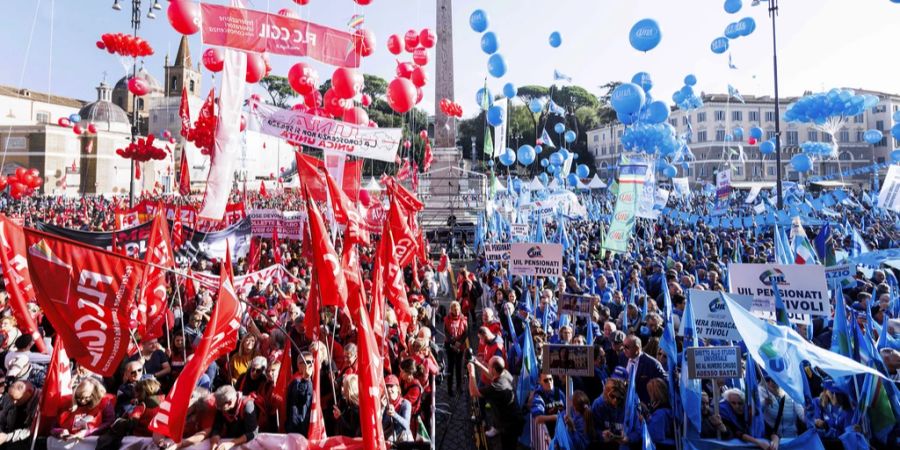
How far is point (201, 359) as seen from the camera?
4215 mm

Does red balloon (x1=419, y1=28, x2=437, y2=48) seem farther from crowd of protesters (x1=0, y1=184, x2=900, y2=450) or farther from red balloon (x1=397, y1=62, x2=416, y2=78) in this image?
crowd of protesters (x1=0, y1=184, x2=900, y2=450)

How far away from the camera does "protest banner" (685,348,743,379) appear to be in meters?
4.61

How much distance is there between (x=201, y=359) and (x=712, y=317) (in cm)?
468

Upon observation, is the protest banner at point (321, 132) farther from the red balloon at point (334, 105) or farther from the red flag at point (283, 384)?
the red balloon at point (334, 105)

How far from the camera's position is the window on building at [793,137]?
69.1 meters

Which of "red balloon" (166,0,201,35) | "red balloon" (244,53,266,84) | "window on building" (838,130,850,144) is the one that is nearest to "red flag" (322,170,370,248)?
"red balloon" (166,0,201,35)

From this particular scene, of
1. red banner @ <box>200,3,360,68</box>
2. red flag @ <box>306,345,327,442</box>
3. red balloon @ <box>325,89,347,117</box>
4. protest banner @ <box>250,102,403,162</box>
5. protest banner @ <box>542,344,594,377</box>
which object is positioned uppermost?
red balloon @ <box>325,89,347,117</box>

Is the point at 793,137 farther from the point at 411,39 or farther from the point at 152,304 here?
the point at 152,304

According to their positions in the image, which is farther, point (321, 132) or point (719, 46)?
point (719, 46)

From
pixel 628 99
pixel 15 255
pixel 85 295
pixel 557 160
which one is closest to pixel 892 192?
pixel 628 99

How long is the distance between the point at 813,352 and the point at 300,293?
7801 mm

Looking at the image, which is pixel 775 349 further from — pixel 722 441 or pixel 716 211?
pixel 716 211

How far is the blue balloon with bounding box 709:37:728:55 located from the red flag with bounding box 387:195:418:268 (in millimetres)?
18692

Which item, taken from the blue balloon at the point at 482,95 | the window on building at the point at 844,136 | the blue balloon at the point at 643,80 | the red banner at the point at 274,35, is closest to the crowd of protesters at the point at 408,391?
the red banner at the point at 274,35
